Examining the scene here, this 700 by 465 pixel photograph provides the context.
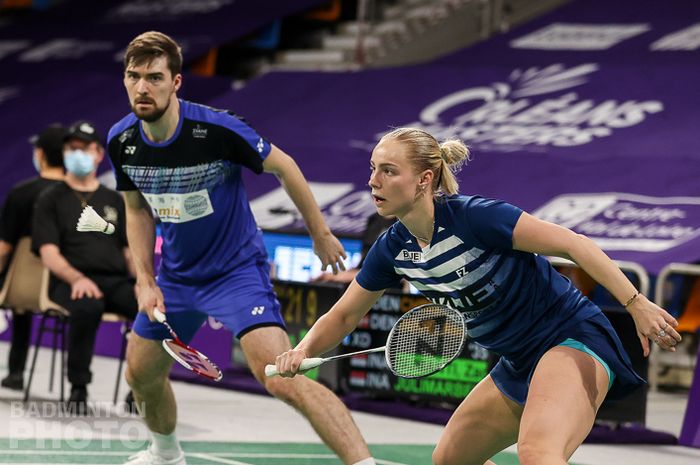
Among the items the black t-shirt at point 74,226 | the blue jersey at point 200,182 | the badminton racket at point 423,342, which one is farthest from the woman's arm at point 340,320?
the black t-shirt at point 74,226

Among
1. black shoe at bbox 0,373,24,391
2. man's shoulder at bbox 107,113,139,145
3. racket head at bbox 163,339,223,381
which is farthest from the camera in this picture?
black shoe at bbox 0,373,24,391

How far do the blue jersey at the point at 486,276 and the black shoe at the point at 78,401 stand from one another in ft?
13.9

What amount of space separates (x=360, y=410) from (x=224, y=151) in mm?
3651

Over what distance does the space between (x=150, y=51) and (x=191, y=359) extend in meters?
1.36

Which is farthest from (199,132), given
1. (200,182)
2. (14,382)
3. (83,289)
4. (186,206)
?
(14,382)

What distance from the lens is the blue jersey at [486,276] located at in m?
4.92

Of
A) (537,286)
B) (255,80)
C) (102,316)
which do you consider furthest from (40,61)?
(537,286)

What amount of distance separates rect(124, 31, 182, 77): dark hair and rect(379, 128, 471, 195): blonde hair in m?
1.60

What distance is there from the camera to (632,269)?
10.4 m

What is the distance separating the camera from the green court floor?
23.8 ft

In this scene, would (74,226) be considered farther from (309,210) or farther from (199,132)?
(309,210)

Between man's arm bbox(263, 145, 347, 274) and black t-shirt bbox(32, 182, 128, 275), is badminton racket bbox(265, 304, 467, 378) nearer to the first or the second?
man's arm bbox(263, 145, 347, 274)

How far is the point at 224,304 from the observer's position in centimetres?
626

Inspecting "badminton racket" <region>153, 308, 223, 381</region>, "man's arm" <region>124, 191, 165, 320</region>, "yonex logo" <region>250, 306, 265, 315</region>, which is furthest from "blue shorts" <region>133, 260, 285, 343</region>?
"badminton racket" <region>153, 308, 223, 381</region>
